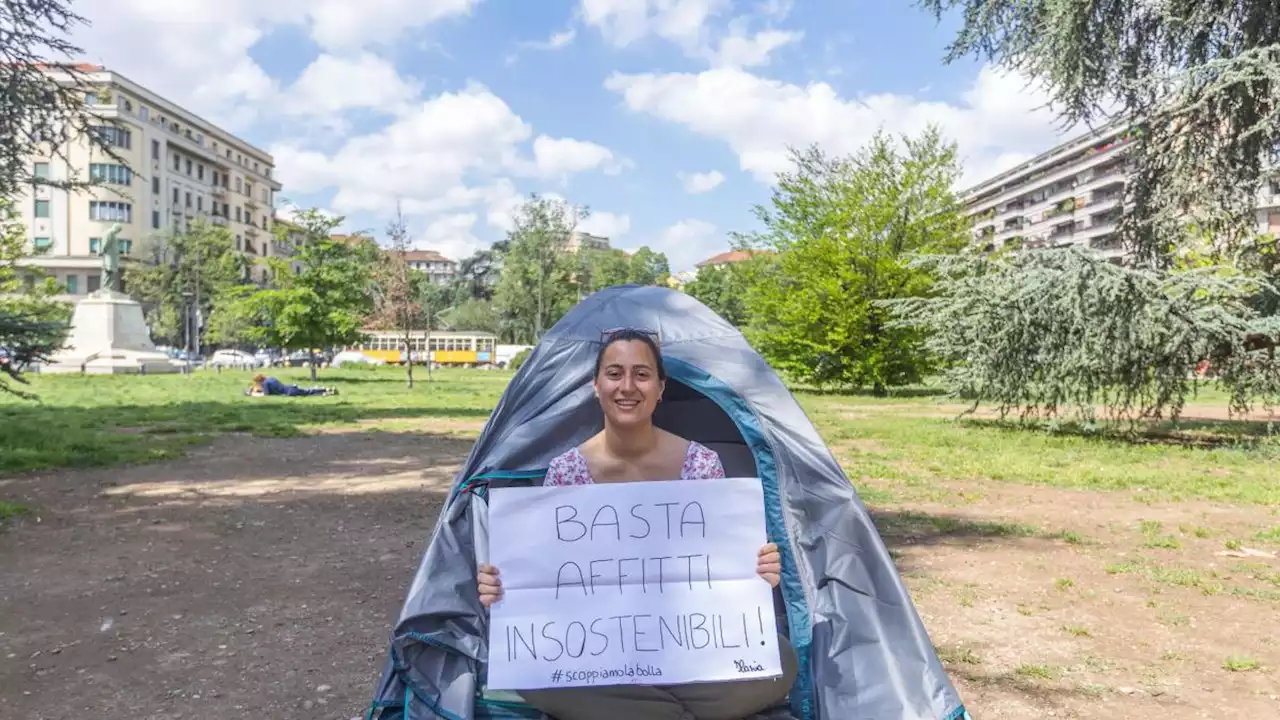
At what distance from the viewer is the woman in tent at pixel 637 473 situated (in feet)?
8.80

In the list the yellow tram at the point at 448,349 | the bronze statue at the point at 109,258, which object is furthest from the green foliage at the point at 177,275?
the bronze statue at the point at 109,258

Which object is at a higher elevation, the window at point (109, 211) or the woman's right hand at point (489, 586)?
the window at point (109, 211)

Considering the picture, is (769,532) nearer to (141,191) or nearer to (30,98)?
(30,98)

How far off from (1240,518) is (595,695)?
6.82 meters

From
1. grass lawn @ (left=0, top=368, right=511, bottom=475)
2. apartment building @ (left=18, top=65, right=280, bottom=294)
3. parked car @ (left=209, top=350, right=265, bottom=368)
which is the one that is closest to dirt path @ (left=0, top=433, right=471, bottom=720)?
grass lawn @ (left=0, top=368, right=511, bottom=475)

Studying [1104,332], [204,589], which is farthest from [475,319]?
[204,589]

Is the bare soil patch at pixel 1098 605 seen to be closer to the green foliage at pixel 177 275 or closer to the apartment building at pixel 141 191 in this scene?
the green foliage at pixel 177 275

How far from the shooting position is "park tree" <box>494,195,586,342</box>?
192 ft

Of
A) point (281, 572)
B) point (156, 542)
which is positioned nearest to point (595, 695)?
point (281, 572)

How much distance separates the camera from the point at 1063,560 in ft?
19.5

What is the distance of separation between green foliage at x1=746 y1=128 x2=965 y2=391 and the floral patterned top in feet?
70.3

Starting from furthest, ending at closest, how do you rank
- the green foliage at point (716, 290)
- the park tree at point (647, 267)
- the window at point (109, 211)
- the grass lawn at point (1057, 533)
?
the park tree at point (647, 267) → the green foliage at point (716, 290) → the window at point (109, 211) → the grass lawn at point (1057, 533)

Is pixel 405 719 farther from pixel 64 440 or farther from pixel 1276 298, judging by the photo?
pixel 1276 298

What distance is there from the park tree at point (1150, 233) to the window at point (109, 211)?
6019 cm
